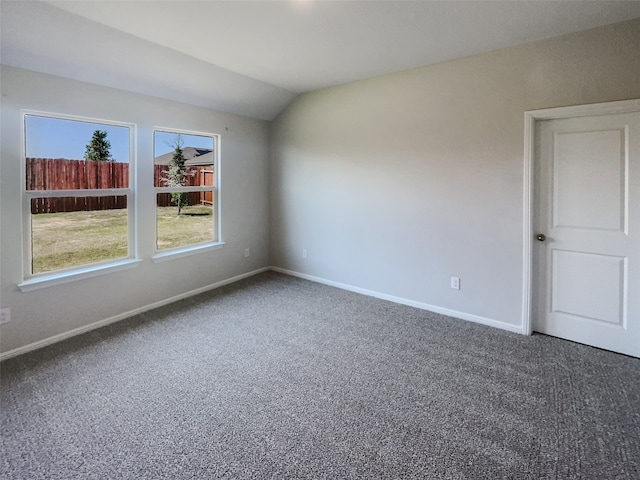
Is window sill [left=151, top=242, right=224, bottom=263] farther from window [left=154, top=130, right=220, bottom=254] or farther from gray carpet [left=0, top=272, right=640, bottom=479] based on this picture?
gray carpet [left=0, top=272, right=640, bottom=479]

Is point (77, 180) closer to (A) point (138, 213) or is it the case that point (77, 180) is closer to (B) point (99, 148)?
(B) point (99, 148)

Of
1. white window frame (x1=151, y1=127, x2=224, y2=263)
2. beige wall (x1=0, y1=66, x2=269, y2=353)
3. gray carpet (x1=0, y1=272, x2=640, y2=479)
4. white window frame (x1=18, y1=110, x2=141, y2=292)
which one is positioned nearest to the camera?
gray carpet (x1=0, y1=272, x2=640, y2=479)

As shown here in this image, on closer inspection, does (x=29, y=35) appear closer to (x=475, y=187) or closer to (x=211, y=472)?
(x=211, y=472)

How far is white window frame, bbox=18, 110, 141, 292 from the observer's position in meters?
2.77

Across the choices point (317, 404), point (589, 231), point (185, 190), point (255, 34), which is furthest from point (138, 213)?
point (589, 231)

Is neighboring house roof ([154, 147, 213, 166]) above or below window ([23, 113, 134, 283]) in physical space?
above

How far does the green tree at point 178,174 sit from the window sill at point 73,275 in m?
0.89

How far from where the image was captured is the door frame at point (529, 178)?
2.73 metres

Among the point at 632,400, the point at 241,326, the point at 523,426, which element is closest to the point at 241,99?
the point at 241,326

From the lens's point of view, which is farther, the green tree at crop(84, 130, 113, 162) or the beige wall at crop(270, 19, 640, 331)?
the green tree at crop(84, 130, 113, 162)

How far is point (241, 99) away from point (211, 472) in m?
3.87

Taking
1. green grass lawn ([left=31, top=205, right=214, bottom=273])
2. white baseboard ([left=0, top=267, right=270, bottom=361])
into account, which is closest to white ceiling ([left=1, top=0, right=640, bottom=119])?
green grass lawn ([left=31, top=205, right=214, bottom=273])

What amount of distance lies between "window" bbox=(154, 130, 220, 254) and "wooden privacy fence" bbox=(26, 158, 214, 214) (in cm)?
8

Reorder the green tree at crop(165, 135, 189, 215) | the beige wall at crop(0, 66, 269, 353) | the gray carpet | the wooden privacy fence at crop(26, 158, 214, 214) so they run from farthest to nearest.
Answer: the green tree at crop(165, 135, 189, 215), the wooden privacy fence at crop(26, 158, 214, 214), the beige wall at crop(0, 66, 269, 353), the gray carpet
